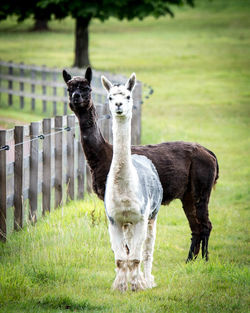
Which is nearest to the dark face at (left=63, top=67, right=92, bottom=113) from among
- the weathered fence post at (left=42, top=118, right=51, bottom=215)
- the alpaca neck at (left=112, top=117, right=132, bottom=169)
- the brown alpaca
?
the brown alpaca

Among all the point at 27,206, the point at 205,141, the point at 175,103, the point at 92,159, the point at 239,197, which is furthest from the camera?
the point at 175,103

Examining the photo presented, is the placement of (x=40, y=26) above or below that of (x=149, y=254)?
above

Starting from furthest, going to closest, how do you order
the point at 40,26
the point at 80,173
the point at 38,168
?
the point at 40,26 < the point at 80,173 < the point at 38,168

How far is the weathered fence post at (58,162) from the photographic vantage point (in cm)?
950

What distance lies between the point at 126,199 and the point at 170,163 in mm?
1482

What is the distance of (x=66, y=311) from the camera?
562 cm

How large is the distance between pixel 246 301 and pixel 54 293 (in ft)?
5.95

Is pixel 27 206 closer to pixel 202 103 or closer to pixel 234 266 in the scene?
pixel 234 266

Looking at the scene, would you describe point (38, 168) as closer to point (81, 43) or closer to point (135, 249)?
point (135, 249)

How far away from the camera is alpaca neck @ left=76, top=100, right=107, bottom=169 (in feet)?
22.7

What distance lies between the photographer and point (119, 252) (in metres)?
5.97

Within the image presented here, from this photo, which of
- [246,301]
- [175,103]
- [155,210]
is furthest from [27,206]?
[175,103]

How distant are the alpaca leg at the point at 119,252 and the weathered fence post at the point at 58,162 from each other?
3.72 meters

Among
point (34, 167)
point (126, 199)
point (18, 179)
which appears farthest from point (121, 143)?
point (34, 167)
